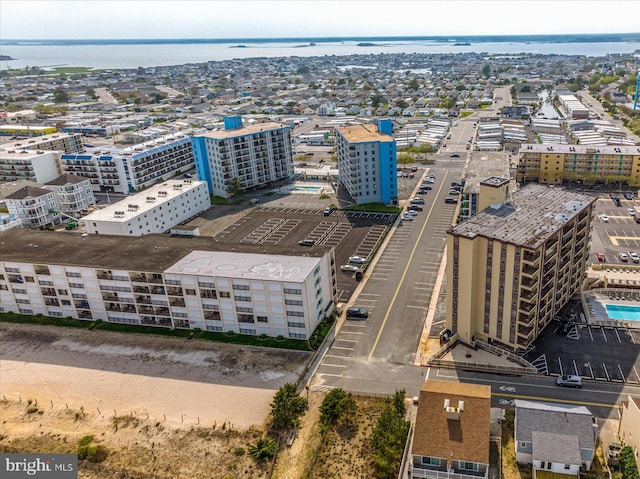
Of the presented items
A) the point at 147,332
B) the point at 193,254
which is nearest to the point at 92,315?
the point at 147,332

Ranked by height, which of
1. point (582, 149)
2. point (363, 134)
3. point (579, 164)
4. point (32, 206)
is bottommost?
point (579, 164)

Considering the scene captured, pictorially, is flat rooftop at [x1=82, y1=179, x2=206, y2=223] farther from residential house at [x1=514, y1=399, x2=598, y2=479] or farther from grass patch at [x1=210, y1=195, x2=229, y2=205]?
residential house at [x1=514, y1=399, x2=598, y2=479]

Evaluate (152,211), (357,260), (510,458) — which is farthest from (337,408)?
(152,211)

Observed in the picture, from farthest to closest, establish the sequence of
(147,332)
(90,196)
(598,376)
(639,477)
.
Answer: (90,196) < (147,332) < (598,376) < (639,477)

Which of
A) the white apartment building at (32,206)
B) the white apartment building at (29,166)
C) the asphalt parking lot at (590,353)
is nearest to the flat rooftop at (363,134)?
the asphalt parking lot at (590,353)

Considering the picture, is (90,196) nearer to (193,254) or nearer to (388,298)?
(193,254)

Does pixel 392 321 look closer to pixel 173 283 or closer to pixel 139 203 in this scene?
pixel 173 283
